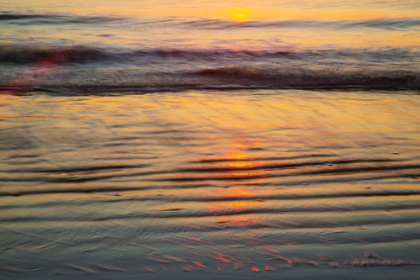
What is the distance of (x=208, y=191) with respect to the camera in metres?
3.15

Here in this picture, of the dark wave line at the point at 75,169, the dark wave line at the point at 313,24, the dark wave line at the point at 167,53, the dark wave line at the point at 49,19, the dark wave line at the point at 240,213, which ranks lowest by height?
the dark wave line at the point at 240,213

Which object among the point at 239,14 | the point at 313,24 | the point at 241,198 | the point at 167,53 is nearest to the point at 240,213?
the point at 241,198

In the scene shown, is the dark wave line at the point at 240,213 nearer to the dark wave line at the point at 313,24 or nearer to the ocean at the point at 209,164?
the ocean at the point at 209,164

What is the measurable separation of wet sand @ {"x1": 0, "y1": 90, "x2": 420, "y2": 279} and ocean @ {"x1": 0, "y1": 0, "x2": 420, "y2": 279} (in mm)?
10

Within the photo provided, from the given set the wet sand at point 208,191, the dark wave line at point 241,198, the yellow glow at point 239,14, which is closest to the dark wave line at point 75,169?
the wet sand at point 208,191

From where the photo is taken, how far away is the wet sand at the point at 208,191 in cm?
235

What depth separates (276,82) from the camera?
21.9 ft

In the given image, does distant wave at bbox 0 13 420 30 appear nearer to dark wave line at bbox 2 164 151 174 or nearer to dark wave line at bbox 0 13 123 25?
dark wave line at bbox 0 13 123 25

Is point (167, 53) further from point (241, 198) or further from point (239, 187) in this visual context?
point (241, 198)

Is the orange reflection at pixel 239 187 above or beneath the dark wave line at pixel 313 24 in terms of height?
beneath

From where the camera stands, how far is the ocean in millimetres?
2395

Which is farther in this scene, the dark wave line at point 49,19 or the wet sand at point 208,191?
the dark wave line at point 49,19

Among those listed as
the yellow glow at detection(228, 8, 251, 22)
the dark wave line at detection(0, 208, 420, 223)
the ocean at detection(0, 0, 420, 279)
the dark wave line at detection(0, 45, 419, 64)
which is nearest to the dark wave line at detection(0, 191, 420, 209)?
the ocean at detection(0, 0, 420, 279)

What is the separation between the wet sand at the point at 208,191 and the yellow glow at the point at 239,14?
7599 mm
